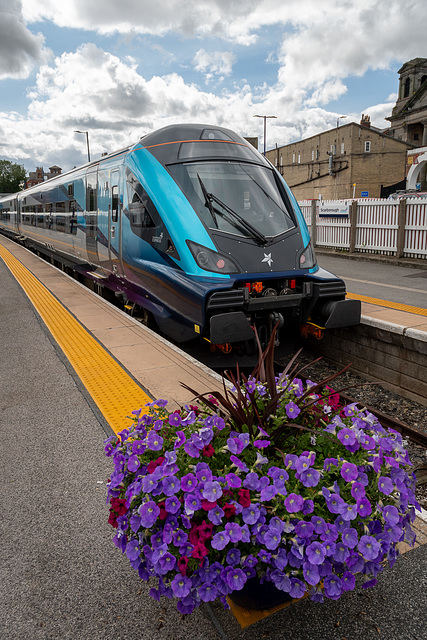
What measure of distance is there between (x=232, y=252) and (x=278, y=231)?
890 mm

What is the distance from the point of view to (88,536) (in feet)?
9.37

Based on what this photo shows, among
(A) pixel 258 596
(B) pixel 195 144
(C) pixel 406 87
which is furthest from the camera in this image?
(C) pixel 406 87

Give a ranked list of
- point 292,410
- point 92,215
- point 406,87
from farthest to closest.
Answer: point 406,87 → point 92,215 → point 292,410

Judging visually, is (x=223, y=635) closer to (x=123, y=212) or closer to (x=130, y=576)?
(x=130, y=576)

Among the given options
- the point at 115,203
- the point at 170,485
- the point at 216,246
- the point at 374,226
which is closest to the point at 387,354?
the point at 216,246

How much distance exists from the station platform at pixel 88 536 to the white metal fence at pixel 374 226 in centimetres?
952

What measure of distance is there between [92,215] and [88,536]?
811cm

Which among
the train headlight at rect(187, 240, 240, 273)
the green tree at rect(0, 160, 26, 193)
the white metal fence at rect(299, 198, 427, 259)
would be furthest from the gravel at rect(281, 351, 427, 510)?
the green tree at rect(0, 160, 26, 193)

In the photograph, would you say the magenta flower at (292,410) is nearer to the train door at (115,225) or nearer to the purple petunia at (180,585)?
the purple petunia at (180,585)

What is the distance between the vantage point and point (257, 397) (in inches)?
99.2

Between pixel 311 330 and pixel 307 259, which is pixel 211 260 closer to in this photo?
pixel 307 259

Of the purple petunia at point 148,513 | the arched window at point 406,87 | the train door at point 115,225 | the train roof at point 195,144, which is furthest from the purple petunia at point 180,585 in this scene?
the arched window at point 406,87

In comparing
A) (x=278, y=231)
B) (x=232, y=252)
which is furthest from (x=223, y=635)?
(x=278, y=231)

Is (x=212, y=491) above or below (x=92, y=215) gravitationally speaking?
below
